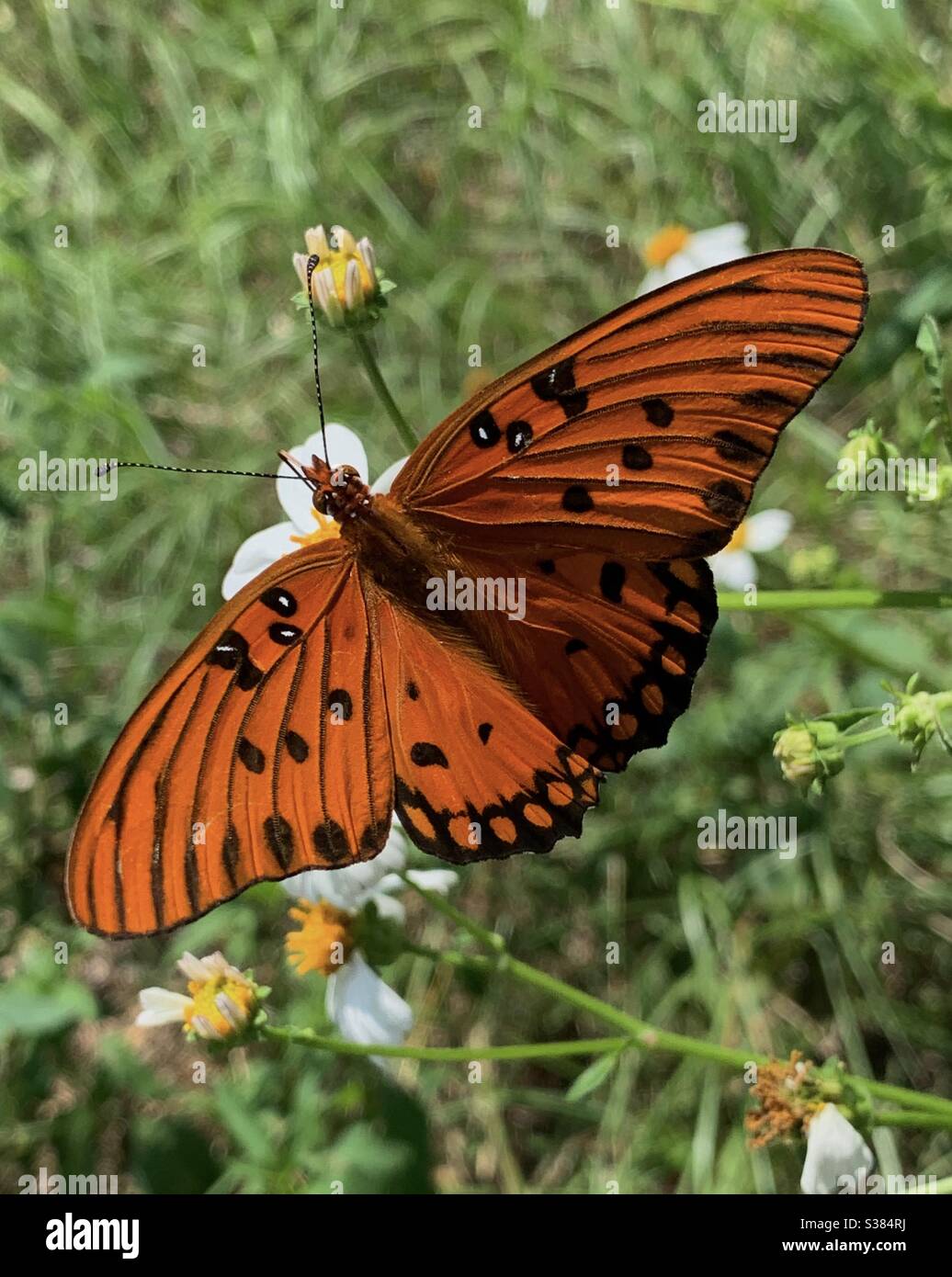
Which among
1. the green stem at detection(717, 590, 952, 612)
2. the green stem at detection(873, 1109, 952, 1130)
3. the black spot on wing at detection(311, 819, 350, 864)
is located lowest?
the green stem at detection(873, 1109, 952, 1130)

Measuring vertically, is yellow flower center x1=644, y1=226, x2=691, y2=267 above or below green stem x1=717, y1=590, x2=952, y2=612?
above


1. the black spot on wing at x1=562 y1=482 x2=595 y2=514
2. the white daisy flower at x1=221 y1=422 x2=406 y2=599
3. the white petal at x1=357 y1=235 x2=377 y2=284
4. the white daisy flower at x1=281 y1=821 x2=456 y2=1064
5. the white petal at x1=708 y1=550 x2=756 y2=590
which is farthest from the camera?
the white petal at x1=708 y1=550 x2=756 y2=590

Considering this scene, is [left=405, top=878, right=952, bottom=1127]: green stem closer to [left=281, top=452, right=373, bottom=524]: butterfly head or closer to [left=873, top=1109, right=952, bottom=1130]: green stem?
[left=873, top=1109, right=952, bottom=1130]: green stem

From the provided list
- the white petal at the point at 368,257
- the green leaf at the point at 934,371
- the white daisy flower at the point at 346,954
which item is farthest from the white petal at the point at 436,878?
the green leaf at the point at 934,371

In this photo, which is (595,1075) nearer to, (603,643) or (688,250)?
(603,643)

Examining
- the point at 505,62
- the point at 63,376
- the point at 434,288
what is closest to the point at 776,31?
the point at 505,62

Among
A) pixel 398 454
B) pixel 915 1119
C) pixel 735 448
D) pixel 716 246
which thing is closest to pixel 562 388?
pixel 735 448

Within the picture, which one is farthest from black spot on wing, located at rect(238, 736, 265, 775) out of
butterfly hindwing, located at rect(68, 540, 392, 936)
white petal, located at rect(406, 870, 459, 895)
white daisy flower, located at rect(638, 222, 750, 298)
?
white daisy flower, located at rect(638, 222, 750, 298)
